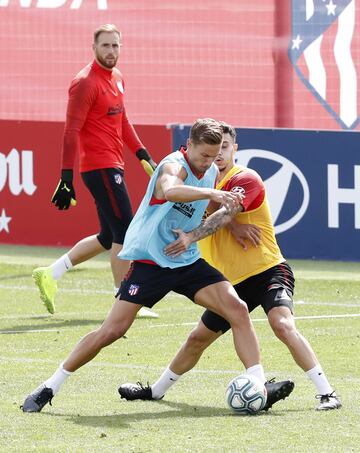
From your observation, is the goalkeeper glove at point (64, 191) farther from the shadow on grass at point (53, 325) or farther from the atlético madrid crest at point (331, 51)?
the atlético madrid crest at point (331, 51)

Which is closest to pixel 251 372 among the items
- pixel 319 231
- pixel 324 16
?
pixel 319 231

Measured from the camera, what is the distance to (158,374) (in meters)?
10.6

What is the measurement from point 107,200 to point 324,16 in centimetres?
613

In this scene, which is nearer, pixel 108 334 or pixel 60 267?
pixel 108 334

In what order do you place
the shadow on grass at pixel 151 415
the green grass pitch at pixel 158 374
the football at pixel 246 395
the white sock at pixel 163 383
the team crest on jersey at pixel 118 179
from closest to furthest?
1. the green grass pitch at pixel 158 374
2. the shadow on grass at pixel 151 415
3. the football at pixel 246 395
4. the white sock at pixel 163 383
5. the team crest on jersey at pixel 118 179

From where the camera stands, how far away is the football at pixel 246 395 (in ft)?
29.6

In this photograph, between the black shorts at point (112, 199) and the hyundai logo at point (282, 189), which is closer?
the black shorts at point (112, 199)

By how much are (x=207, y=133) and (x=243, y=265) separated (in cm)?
106

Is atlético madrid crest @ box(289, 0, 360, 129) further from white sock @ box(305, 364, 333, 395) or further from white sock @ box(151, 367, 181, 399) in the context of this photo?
white sock @ box(305, 364, 333, 395)

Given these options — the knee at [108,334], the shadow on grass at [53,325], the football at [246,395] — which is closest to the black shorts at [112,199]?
the shadow on grass at [53,325]

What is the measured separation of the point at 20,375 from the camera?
10531 millimetres

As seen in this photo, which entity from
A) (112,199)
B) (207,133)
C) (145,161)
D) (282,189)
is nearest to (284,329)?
(207,133)

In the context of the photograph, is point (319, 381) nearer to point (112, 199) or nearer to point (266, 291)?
point (266, 291)

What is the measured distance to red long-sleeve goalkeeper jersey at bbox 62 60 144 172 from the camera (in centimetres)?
1328
